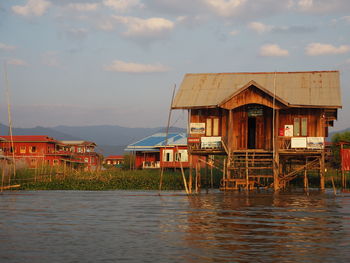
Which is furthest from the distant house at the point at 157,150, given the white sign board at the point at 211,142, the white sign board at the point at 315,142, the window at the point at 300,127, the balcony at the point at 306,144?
the white sign board at the point at 315,142

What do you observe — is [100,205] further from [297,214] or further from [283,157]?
[283,157]

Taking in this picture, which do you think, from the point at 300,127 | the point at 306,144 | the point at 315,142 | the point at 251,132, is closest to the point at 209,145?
the point at 251,132

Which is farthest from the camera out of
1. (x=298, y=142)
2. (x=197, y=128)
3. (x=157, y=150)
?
(x=157, y=150)

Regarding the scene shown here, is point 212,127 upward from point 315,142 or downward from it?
upward

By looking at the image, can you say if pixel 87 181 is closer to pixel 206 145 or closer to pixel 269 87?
pixel 206 145

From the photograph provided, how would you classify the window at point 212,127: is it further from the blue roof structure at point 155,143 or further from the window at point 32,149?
the window at point 32,149

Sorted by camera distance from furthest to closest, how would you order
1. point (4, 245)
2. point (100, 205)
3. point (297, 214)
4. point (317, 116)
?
1. point (317, 116)
2. point (100, 205)
3. point (297, 214)
4. point (4, 245)

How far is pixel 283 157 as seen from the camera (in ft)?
132

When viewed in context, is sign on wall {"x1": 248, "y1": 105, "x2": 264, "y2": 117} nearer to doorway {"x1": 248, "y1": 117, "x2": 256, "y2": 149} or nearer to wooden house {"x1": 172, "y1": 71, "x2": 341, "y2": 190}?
wooden house {"x1": 172, "y1": 71, "x2": 341, "y2": 190}

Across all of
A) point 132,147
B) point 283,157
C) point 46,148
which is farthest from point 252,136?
point 46,148

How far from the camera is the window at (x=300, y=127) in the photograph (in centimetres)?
3697

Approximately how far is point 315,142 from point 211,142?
674 centimetres

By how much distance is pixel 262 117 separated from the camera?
38.1 meters

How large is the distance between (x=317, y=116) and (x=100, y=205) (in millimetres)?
16857
